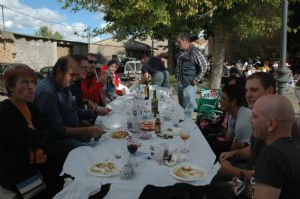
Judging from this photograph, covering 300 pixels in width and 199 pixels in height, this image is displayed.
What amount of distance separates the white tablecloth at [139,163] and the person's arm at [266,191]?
0.70 metres

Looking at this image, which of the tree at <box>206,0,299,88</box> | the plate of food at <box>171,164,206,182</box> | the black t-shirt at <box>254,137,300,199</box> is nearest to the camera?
the black t-shirt at <box>254,137,300,199</box>

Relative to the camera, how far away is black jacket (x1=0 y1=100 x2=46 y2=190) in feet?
8.81

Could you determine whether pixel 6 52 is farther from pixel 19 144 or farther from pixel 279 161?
pixel 279 161

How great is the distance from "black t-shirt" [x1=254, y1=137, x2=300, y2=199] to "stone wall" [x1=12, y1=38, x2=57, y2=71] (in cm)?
2494

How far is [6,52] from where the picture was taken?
22672mm

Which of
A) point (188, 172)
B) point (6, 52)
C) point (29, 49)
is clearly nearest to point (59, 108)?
point (188, 172)

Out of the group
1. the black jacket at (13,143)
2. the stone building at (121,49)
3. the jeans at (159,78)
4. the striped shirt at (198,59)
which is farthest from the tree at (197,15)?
the stone building at (121,49)

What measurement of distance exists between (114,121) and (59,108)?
69cm

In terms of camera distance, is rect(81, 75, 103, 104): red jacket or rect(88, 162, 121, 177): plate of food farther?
rect(81, 75, 103, 104): red jacket

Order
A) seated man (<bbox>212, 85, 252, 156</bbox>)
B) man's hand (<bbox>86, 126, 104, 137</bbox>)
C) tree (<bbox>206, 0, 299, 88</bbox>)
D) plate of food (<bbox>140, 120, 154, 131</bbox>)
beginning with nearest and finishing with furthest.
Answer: man's hand (<bbox>86, 126, 104, 137</bbox>) → seated man (<bbox>212, 85, 252, 156</bbox>) → plate of food (<bbox>140, 120, 154, 131</bbox>) → tree (<bbox>206, 0, 299, 88</bbox>)

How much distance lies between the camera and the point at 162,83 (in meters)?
8.86

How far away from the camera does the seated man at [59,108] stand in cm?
340

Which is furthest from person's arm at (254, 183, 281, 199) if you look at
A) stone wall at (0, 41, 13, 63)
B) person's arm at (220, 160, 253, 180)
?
stone wall at (0, 41, 13, 63)

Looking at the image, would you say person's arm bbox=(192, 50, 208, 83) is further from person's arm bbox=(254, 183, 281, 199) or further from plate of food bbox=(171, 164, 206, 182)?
person's arm bbox=(254, 183, 281, 199)
